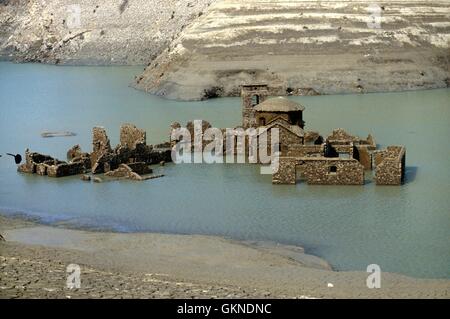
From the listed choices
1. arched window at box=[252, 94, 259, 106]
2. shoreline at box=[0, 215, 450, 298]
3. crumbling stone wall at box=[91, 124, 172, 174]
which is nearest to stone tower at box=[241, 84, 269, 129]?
arched window at box=[252, 94, 259, 106]

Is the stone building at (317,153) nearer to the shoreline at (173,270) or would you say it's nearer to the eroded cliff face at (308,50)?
the shoreline at (173,270)

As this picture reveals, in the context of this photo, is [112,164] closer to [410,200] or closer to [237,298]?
[410,200]

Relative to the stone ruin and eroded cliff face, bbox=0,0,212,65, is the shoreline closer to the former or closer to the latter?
the stone ruin

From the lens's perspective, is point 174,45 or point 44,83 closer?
point 174,45

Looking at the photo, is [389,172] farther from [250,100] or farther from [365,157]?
[250,100]
